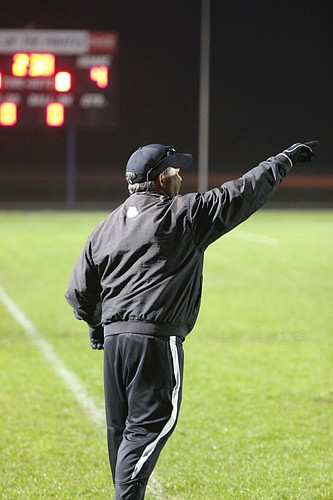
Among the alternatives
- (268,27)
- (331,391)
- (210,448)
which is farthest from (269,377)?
(268,27)

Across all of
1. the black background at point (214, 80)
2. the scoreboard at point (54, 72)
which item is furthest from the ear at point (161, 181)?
the black background at point (214, 80)

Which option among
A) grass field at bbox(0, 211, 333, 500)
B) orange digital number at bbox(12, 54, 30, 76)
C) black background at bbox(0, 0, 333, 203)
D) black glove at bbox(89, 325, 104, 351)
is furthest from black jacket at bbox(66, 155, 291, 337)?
black background at bbox(0, 0, 333, 203)

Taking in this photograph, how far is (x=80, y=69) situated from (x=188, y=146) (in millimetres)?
33421

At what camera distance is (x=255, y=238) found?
19.7 metres

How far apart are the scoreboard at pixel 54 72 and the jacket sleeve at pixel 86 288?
74.0ft

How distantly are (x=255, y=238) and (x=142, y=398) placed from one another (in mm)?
16294

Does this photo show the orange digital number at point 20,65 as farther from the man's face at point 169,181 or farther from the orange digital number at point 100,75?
the man's face at point 169,181

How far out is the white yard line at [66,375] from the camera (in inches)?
230

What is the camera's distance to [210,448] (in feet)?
17.5

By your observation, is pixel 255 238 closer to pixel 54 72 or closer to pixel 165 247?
pixel 54 72

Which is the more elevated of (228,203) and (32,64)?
(32,64)

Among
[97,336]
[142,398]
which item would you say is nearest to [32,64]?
[97,336]

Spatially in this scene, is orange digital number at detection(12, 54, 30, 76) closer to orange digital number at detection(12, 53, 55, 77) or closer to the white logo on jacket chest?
orange digital number at detection(12, 53, 55, 77)

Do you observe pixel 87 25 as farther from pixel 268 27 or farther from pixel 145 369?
pixel 145 369
